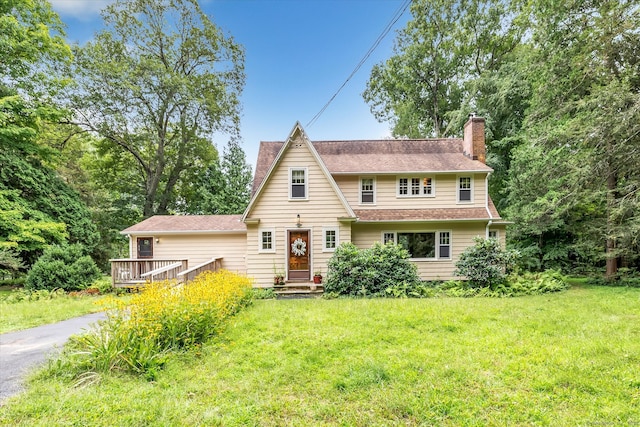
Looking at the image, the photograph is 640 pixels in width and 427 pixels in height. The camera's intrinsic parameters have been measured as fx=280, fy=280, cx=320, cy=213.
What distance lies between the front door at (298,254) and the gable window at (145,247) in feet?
23.0

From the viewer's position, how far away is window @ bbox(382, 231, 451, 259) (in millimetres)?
12820

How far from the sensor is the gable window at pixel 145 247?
43.9 feet

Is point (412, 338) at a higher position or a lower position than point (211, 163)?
lower

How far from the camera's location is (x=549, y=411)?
3082 millimetres

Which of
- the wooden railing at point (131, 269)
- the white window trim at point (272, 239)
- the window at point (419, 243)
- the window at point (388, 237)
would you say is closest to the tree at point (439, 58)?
the window at point (419, 243)

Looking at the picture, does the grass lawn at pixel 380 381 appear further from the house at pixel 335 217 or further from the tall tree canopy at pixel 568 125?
the tall tree canopy at pixel 568 125

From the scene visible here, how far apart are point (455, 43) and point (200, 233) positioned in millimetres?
23251

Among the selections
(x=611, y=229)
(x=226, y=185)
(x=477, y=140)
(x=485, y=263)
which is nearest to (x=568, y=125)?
(x=477, y=140)

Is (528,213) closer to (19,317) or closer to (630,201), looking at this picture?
(630,201)

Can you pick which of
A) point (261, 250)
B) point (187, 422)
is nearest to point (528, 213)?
point (261, 250)

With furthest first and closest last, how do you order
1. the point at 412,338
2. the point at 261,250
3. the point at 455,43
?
the point at 455,43 < the point at 261,250 < the point at 412,338

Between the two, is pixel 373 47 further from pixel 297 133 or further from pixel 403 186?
pixel 403 186

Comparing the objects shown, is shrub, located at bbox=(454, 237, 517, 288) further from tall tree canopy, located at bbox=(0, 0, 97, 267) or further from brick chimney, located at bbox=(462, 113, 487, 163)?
tall tree canopy, located at bbox=(0, 0, 97, 267)

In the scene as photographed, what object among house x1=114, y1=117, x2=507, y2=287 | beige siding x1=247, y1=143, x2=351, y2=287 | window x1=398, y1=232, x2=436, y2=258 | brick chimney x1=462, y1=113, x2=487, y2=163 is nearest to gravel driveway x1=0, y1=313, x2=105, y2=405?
house x1=114, y1=117, x2=507, y2=287
